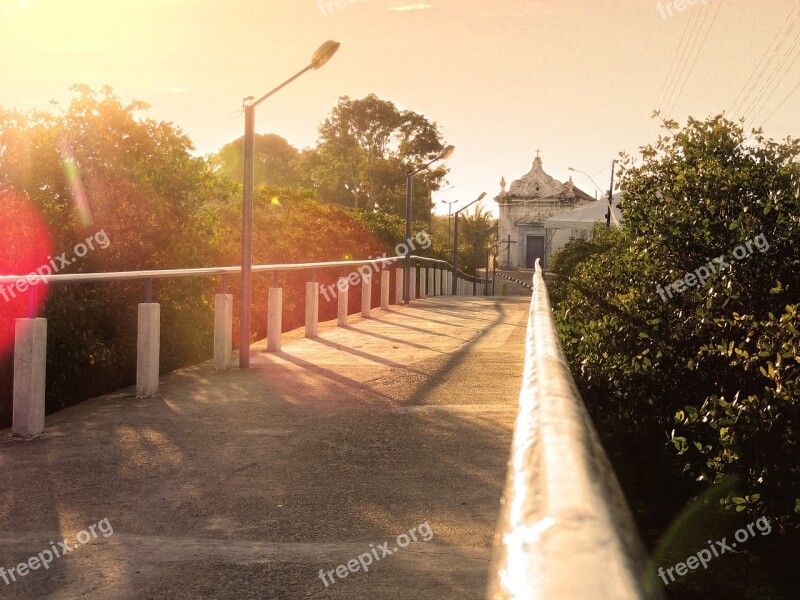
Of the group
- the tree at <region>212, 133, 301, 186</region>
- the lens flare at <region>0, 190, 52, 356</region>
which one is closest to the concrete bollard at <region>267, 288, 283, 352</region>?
the lens flare at <region>0, 190, 52, 356</region>

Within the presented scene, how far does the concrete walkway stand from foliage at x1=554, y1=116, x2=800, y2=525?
1016mm

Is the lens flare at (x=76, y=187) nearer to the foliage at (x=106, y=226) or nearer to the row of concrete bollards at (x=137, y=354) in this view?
the foliage at (x=106, y=226)

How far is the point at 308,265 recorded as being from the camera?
12.0m

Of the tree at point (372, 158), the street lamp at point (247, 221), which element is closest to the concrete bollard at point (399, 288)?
the street lamp at point (247, 221)

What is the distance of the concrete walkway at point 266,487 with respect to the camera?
3.60m

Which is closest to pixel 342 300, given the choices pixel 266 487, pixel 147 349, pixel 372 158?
pixel 147 349

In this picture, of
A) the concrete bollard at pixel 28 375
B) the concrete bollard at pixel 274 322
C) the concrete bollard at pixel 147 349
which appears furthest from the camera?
the concrete bollard at pixel 274 322

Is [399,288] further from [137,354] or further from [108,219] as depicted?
[137,354]

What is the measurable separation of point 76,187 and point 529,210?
74.8 meters

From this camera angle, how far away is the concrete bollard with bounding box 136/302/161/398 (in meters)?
7.41

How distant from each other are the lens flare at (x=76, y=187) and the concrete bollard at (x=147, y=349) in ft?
24.3

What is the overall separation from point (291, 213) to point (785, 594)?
2945 centimetres

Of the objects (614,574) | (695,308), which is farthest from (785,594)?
(614,574)

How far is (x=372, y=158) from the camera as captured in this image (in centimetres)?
6750
